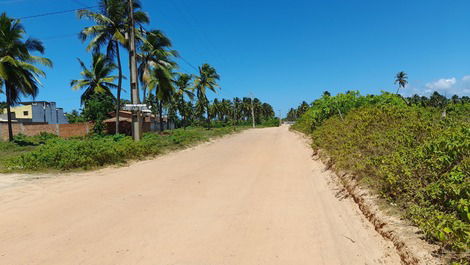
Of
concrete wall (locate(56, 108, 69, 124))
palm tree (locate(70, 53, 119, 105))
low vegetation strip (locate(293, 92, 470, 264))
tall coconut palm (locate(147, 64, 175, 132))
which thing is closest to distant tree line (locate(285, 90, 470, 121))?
low vegetation strip (locate(293, 92, 470, 264))

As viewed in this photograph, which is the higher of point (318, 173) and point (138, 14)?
point (138, 14)

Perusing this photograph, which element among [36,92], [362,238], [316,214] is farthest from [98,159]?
[36,92]

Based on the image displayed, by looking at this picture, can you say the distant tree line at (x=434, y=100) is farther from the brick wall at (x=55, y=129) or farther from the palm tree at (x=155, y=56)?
the brick wall at (x=55, y=129)

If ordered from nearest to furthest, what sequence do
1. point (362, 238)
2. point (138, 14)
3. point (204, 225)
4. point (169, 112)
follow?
point (362, 238) < point (204, 225) < point (138, 14) < point (169, 112)

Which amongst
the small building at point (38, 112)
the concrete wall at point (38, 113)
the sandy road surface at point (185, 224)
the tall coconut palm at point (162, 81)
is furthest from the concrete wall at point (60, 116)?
the sandy road surface at point (185, 224)

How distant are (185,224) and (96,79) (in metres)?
28.6

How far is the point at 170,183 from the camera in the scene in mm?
7086

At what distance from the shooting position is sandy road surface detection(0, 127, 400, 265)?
3381 millimetres

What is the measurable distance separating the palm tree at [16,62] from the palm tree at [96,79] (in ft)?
19.7

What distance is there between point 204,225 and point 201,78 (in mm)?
37880

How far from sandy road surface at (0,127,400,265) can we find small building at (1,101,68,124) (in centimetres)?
4577

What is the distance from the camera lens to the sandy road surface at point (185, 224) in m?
3.38

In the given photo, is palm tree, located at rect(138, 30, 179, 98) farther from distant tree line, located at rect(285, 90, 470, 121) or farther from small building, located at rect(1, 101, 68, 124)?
small building, located at rect(1, 101, 68, 124)

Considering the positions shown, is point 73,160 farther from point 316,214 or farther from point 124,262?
point 316,214
